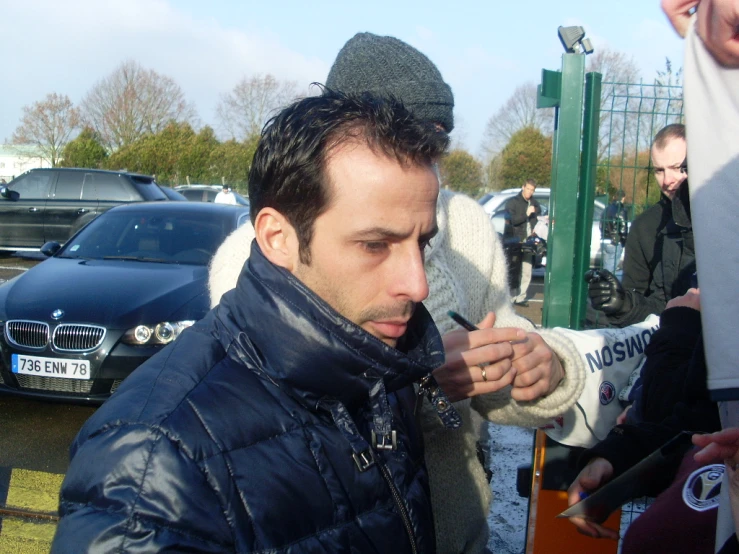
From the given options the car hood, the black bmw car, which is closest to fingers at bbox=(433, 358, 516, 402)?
the black bmw car

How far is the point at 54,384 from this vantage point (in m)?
5.27

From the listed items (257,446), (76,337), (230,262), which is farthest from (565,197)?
(76,337)

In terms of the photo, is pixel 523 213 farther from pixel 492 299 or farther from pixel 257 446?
pixel 257 446

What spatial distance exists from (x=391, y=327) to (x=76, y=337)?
444 cm

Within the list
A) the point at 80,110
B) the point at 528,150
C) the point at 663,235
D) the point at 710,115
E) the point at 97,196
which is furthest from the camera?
the point at 80,110

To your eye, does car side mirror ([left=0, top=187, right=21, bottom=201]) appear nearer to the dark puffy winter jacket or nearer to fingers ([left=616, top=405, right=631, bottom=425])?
fingers ([left=616, top=405, right=631, bottom=425])

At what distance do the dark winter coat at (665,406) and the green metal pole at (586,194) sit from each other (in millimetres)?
1884

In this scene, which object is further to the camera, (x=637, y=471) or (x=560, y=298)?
(x=560, y=298)

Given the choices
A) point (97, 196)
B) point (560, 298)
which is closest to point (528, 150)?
point (97, 196)

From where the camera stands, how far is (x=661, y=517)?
177 centimetres

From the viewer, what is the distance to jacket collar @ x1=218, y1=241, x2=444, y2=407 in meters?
1.23

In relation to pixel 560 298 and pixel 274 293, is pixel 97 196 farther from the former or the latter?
pixel 274 293

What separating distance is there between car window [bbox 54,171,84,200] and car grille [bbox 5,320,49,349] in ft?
31.1

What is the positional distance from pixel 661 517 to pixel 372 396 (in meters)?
0.94
